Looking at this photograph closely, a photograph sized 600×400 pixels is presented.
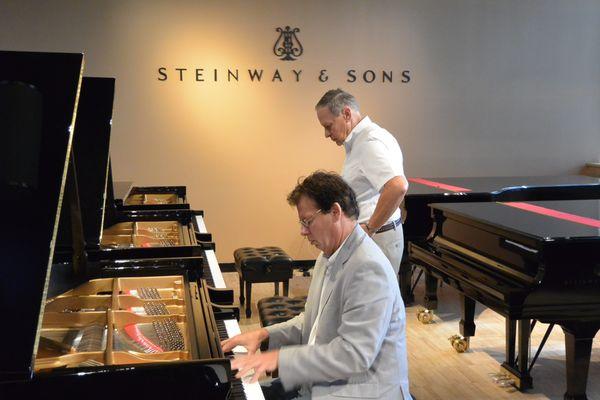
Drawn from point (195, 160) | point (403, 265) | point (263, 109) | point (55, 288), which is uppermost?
point (263, 109)

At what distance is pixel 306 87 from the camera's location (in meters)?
7.05

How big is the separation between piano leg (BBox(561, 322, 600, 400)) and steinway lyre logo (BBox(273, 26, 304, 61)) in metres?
4.40

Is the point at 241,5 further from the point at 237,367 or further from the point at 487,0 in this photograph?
the point at 237,367

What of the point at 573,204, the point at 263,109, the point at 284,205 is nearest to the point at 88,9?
the point at 263,109

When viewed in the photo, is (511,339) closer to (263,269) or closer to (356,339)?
(263,269)

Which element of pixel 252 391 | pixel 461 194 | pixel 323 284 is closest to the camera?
pixel 252 391

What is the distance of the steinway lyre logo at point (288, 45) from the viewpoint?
6.94 m

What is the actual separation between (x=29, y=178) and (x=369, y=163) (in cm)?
227

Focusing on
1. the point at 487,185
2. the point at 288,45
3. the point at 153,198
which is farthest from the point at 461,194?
the point at 288,45

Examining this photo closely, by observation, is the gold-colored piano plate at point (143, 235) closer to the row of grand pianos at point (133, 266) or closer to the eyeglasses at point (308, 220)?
the row of grand pianos at point (133, 266)

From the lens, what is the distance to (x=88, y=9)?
6555 mm

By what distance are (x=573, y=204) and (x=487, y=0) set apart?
11.6 feet

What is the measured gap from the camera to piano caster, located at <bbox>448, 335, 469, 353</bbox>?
14.7ft

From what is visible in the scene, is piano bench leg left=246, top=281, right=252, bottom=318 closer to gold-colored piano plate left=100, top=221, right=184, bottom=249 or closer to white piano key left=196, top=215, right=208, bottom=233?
white piano key left=196, top=215, right=208, bottom=233
